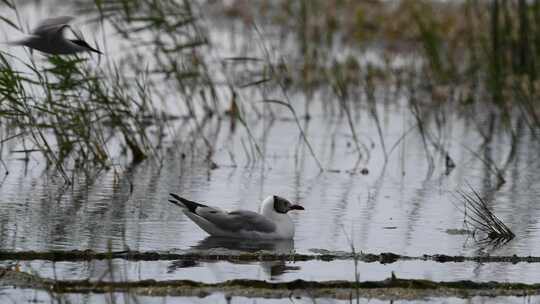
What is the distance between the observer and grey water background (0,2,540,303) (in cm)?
715

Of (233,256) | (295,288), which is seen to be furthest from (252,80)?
(295,288)

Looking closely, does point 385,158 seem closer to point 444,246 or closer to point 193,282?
point 444,246

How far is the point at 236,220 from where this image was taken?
8.13m

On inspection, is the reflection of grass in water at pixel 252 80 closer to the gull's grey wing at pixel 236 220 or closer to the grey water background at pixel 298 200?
the grey water background at pixel 298 200

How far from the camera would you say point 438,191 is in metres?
10.2

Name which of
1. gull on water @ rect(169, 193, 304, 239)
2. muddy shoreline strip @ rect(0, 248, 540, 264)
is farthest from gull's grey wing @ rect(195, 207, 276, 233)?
muddy shoreline strip @ rect(0, 248, 540, 264)

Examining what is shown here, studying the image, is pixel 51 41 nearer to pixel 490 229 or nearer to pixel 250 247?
pixel 250 247

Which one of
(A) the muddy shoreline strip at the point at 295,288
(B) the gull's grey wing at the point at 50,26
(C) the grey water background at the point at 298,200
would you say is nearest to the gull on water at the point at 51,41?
(B) the gull's grey wing at the point at 50,26

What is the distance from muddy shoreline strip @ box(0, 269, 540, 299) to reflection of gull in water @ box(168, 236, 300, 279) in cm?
56

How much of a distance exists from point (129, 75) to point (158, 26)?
4354mm

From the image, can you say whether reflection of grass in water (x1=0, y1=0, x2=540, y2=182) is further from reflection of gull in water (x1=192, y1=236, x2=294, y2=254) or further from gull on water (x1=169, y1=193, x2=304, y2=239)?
reflection of gull in water (x1=192, y1=236, x2=294, y2=254)

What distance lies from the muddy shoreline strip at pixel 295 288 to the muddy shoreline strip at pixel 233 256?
1.73 feet

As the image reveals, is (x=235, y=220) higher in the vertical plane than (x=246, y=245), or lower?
higher

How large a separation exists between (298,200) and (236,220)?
1.58 meters
